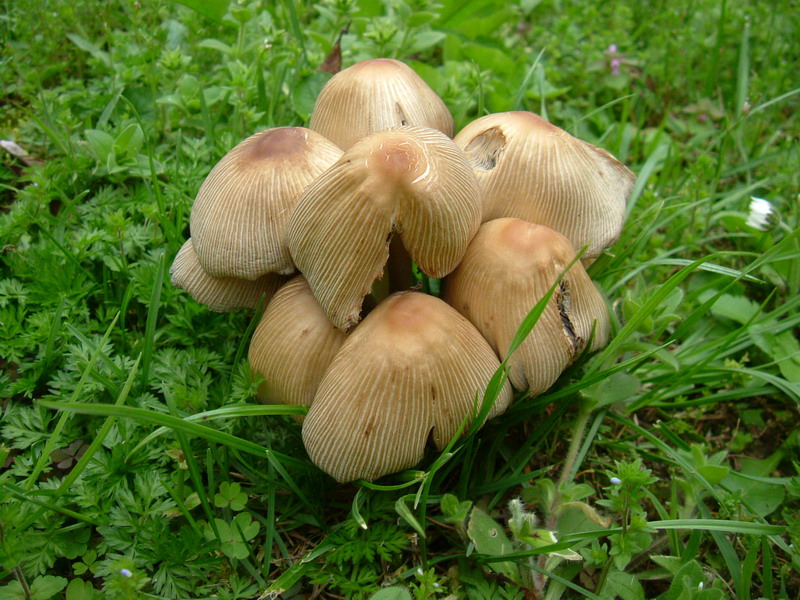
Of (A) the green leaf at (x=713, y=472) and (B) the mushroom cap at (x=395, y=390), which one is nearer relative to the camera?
(B) the mushroom cap at (x=395, y=390)

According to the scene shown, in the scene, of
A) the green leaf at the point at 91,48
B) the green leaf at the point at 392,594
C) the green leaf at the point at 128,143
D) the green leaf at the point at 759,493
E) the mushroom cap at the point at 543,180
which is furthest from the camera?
the green leaf at the point at 91,48

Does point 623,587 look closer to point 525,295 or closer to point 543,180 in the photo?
point 525,295

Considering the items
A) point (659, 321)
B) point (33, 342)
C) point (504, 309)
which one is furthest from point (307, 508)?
point (659, 321)

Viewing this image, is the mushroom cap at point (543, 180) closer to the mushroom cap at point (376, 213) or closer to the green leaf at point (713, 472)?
the mushroom cap at point (376, 213)

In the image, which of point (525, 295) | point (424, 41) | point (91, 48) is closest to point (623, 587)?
point (525, 295)

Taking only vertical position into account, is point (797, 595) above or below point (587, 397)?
below

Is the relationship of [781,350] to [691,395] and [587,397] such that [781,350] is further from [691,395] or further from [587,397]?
[587,397]

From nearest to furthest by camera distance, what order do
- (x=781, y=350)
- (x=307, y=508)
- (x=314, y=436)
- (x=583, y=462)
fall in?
(x=314, y=436)
(x=307, y=508)
(x=583, y=462)
(x=781, y=350)

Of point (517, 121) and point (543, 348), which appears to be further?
point (517, 121)

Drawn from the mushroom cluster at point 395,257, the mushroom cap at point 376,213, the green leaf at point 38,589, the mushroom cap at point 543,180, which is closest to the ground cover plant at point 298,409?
the green leaf at point 38,589
